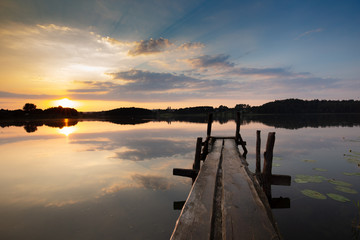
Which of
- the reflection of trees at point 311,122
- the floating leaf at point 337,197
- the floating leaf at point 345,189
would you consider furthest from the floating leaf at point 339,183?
the reflection of trees at point 311,122

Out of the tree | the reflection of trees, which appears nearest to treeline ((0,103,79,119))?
the tree

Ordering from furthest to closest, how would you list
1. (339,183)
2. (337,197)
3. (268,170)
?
(339,183), (337,197), (268,170)

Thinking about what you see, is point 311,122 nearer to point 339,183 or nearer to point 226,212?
point 339,183

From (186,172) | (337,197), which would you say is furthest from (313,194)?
(186,172)

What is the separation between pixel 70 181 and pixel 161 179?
5282 millimetres

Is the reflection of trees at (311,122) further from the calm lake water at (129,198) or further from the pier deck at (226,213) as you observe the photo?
the pier deck at (226,213)

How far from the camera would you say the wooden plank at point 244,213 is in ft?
9.82

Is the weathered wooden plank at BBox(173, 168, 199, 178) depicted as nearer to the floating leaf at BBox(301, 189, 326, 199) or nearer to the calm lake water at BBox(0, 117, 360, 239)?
the calm lake water at BBox(0, 117, 360, 239)

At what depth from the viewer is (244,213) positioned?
360 centimetres

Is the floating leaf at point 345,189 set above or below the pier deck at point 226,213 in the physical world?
below

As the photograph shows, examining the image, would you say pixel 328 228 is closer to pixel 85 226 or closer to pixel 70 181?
pixel 85 226

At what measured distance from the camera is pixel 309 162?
13.5 m

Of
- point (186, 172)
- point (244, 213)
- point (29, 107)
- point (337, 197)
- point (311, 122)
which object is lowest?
point (337, 197)

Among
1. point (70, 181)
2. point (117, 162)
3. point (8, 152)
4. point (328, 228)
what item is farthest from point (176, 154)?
point (8, 152)
